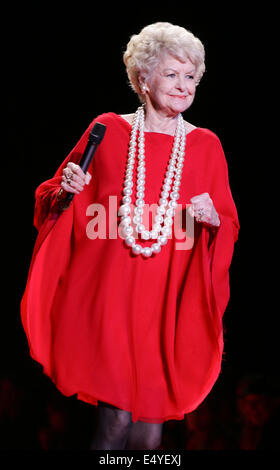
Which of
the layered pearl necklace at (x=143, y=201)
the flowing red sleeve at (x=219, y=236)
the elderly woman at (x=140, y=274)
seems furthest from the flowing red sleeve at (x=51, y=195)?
the flowing red sleeve at (x=219, y=236)

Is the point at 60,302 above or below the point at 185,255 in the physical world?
below

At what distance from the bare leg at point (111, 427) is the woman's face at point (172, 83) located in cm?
92

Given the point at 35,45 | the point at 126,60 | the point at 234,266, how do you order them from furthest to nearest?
1. the point at 234,266
2. the point at 35,45
3. the point at 126,60

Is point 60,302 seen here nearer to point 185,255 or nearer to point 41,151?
point 185,255

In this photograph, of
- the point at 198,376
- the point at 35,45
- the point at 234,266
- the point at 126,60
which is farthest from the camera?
the point at 234,266

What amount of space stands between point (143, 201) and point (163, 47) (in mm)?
455

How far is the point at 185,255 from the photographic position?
158 centimetres

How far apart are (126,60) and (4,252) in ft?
3.66

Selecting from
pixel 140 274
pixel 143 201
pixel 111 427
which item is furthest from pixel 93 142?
pixel 111 427

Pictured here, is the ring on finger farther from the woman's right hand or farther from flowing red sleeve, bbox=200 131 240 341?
the woman's right hand

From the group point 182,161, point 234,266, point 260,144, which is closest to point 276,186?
point 260,144

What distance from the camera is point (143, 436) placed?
159cm

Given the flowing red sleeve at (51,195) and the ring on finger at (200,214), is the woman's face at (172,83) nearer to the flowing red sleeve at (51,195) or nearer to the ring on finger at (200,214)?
the flowing red sleeve at (51,195)

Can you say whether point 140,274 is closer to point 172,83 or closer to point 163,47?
point 172,83
